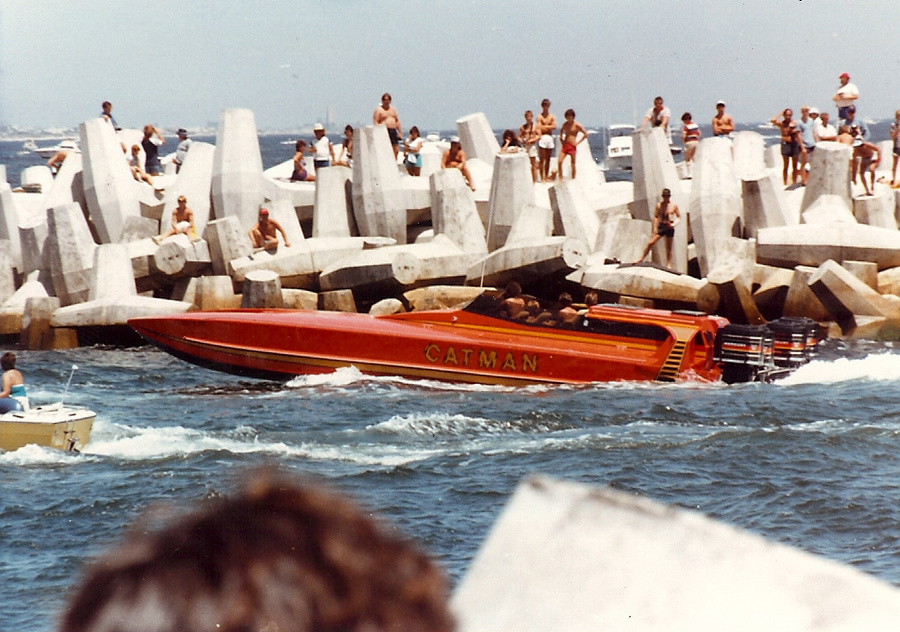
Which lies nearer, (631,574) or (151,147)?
(631,574)

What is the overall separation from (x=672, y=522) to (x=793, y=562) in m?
0.11

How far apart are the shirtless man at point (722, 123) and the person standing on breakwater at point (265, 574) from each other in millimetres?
24137

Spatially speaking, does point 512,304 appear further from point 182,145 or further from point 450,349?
point 182,145

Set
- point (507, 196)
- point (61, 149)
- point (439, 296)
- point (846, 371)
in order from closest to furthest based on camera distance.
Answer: point (846, 371)
point (439, 296)
point (507, 196)
point (61, 149)

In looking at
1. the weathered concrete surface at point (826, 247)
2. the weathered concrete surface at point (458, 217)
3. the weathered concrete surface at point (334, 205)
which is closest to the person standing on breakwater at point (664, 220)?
the weathered concrete surface at point (826, 247)

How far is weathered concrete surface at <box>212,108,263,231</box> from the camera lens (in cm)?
2306

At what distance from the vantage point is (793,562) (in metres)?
1.11

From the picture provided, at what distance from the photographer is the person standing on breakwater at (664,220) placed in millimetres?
20922

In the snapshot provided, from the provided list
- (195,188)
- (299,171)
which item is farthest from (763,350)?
(299,171)

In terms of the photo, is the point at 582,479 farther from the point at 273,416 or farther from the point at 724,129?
the point at 724,129

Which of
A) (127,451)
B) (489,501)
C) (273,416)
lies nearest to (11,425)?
(127,451)

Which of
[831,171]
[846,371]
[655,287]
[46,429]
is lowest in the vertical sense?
[846,371]

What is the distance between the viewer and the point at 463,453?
40.5ft

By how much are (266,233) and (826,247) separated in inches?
367
